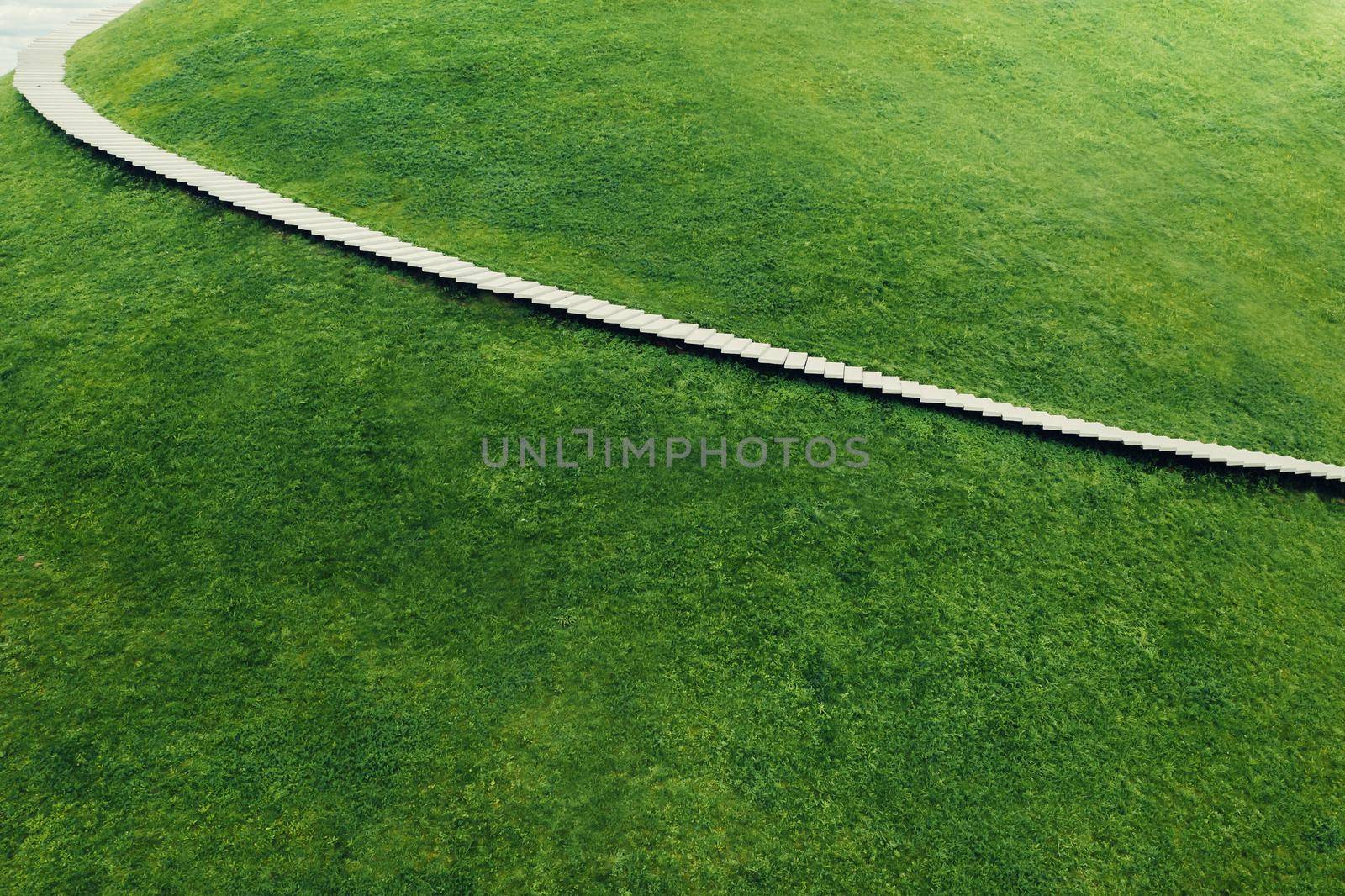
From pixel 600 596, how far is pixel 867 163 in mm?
10906

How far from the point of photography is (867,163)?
51.1 ft

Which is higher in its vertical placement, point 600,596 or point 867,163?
point 867,163

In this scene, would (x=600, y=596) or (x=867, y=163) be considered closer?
(x=600, y=596)

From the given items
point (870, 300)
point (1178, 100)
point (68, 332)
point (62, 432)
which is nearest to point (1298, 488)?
point (870, 300)

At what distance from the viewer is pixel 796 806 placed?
788cm

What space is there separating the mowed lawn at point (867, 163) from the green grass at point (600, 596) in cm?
21

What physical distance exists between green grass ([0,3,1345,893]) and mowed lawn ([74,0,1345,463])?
21 cm

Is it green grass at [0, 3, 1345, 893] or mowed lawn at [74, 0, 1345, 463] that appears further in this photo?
mowed lawn at [74, 0, 1345, 463]

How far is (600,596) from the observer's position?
9375mm

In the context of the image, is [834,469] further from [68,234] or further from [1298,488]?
[68,234]

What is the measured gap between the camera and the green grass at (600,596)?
7.69m

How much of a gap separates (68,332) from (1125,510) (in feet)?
52.3

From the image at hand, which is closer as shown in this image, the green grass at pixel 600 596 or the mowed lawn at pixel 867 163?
the green grass at pixel 600 596

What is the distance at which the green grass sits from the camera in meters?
7.69
